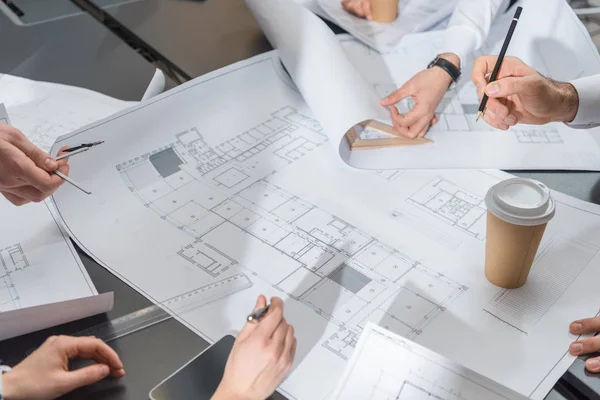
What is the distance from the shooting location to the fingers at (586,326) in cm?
75

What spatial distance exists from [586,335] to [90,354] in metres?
0.59

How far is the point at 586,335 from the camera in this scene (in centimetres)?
76

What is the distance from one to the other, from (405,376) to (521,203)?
0.25 m

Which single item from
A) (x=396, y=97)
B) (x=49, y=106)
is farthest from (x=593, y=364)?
(x=49, y=106)

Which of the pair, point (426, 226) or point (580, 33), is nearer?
point (426, 226)

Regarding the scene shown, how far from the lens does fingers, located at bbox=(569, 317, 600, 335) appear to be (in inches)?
29.7

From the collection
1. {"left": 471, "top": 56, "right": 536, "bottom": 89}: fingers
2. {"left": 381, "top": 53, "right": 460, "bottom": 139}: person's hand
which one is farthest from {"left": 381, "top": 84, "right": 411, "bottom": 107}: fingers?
{"left": 471, "top": 56, "right": 536, "bottom": 89}: fingers

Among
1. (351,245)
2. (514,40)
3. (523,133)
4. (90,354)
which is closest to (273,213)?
(351,245)

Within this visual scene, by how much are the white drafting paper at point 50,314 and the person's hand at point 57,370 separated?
0.15 ft

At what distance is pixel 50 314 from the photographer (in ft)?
2.54

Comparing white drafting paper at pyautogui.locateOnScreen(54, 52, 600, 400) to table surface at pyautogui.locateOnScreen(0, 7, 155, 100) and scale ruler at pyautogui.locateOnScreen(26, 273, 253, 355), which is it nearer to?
scale ruler at pyautogui.locateOnScreen(26, 273, 253, 355)

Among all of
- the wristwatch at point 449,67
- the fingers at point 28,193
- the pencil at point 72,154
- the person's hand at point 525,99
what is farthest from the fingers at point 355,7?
the fingers at point 28,193

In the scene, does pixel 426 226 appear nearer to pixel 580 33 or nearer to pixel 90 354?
pixel 90 354

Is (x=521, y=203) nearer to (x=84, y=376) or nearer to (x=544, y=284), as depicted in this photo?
(x=544, y=284)
